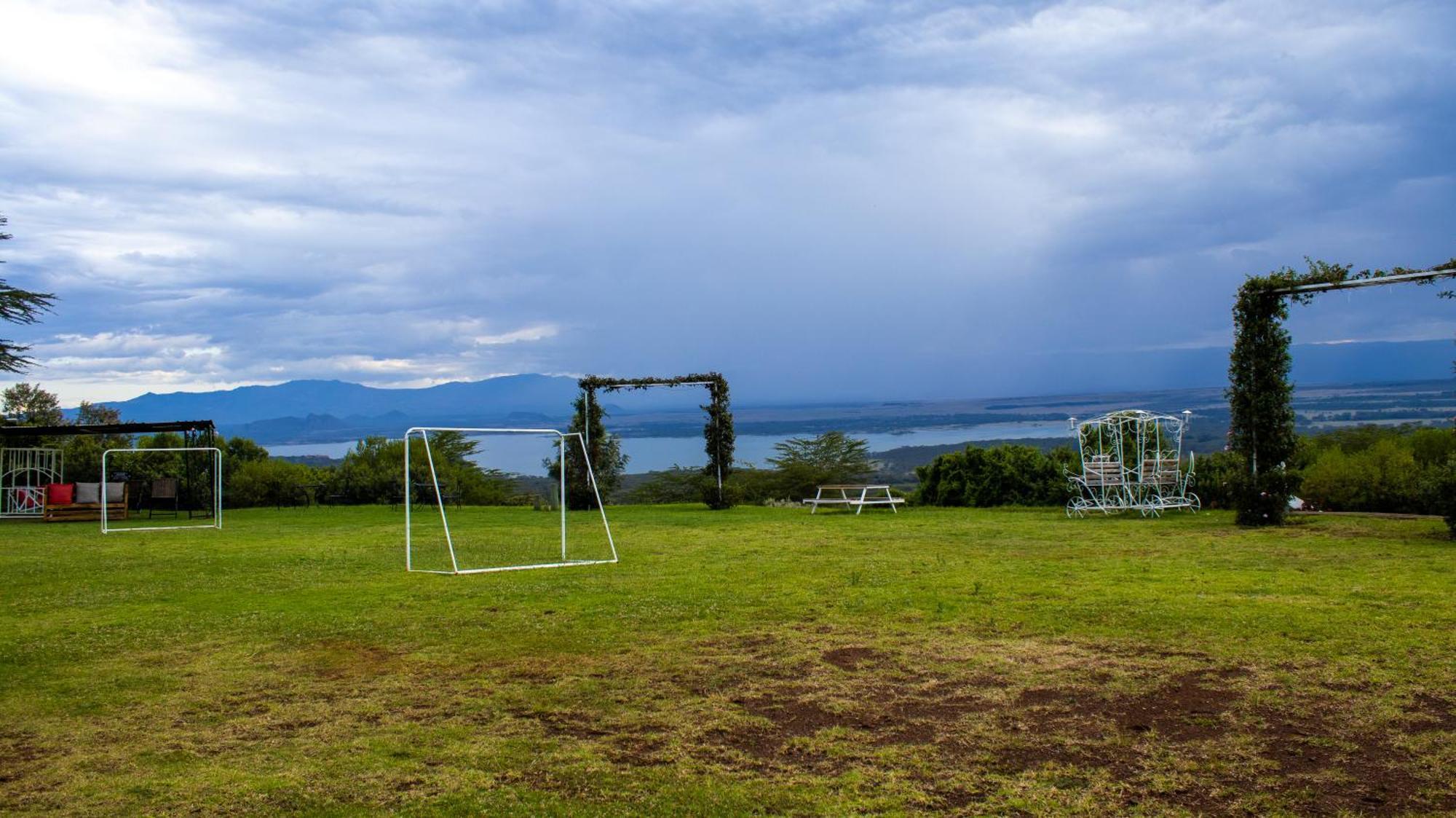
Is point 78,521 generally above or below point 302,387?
below

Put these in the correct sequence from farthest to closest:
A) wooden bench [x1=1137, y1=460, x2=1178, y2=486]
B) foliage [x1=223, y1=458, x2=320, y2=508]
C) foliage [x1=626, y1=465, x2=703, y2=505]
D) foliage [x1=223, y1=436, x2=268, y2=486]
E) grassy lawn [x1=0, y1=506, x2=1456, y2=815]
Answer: foliage [x1=626, y1=465, x2=703, y2=505]
foliage [x1=223, y1=436, x2=268, y2=486]
foliage [x1=223, y1=458, x2=320, y2=508]
wooden bench [x1=1137, y1=460, x2=1178, y2=486]
grassy lawn [x1=0, y1=506, x2=1456, y2=815]

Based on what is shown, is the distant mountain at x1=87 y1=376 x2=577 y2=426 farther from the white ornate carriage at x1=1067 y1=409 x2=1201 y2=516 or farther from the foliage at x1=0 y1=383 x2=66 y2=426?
the white ornate carriage at x1=1067 y1=409 x2=1201 y2=516

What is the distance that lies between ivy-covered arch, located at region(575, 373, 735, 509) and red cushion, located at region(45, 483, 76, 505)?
10.4 meters

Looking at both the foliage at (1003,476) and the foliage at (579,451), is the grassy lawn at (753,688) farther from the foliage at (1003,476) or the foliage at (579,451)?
the foliage at (579,451)

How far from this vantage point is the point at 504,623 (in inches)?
306

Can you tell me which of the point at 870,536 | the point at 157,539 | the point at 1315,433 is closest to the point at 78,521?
the point at 157,539

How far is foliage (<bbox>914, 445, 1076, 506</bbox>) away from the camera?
19.2m

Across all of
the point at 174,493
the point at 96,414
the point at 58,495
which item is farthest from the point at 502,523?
the point at 96,414

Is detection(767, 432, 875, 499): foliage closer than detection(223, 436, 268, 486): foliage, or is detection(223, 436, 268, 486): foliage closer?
detection(223, 436, 268, 486): foliage

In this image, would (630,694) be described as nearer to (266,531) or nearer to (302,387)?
(266,531)

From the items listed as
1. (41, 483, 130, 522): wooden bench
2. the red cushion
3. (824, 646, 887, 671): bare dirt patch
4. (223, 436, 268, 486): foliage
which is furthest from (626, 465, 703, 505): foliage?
(824, 646, 887, 671): bare dirt patch

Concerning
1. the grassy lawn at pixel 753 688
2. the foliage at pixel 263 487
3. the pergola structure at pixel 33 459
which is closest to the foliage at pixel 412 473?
the foliage at pixel 263 487

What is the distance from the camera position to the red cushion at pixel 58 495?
21031 mm

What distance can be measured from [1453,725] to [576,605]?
5949mm
